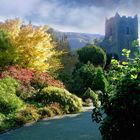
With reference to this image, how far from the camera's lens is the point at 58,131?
12.3 metres

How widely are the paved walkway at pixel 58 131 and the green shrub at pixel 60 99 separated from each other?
106 inches

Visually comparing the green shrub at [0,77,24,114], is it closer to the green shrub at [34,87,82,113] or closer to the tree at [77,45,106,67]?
the green shrub at [34,87,82,113]

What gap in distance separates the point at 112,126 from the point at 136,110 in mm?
669

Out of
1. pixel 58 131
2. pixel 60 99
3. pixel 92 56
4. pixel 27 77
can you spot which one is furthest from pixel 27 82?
pixel 92 56

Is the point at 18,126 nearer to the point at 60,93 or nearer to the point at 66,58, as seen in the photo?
the point at 60,93

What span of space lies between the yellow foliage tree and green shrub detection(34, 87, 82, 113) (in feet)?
18.9

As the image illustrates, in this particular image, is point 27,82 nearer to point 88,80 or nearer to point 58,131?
point 88,80

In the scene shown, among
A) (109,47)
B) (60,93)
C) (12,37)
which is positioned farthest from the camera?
(109,47)

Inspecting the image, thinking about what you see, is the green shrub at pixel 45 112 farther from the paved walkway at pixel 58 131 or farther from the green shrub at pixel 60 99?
the green shrub at pixel 60 99

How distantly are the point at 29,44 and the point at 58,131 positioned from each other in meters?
12.2

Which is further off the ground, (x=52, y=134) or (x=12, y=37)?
(x=12, y=37)

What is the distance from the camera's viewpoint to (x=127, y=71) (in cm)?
884

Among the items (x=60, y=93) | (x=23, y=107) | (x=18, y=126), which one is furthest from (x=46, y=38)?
(x=18, y=126)

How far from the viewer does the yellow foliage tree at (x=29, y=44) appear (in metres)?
23.7
